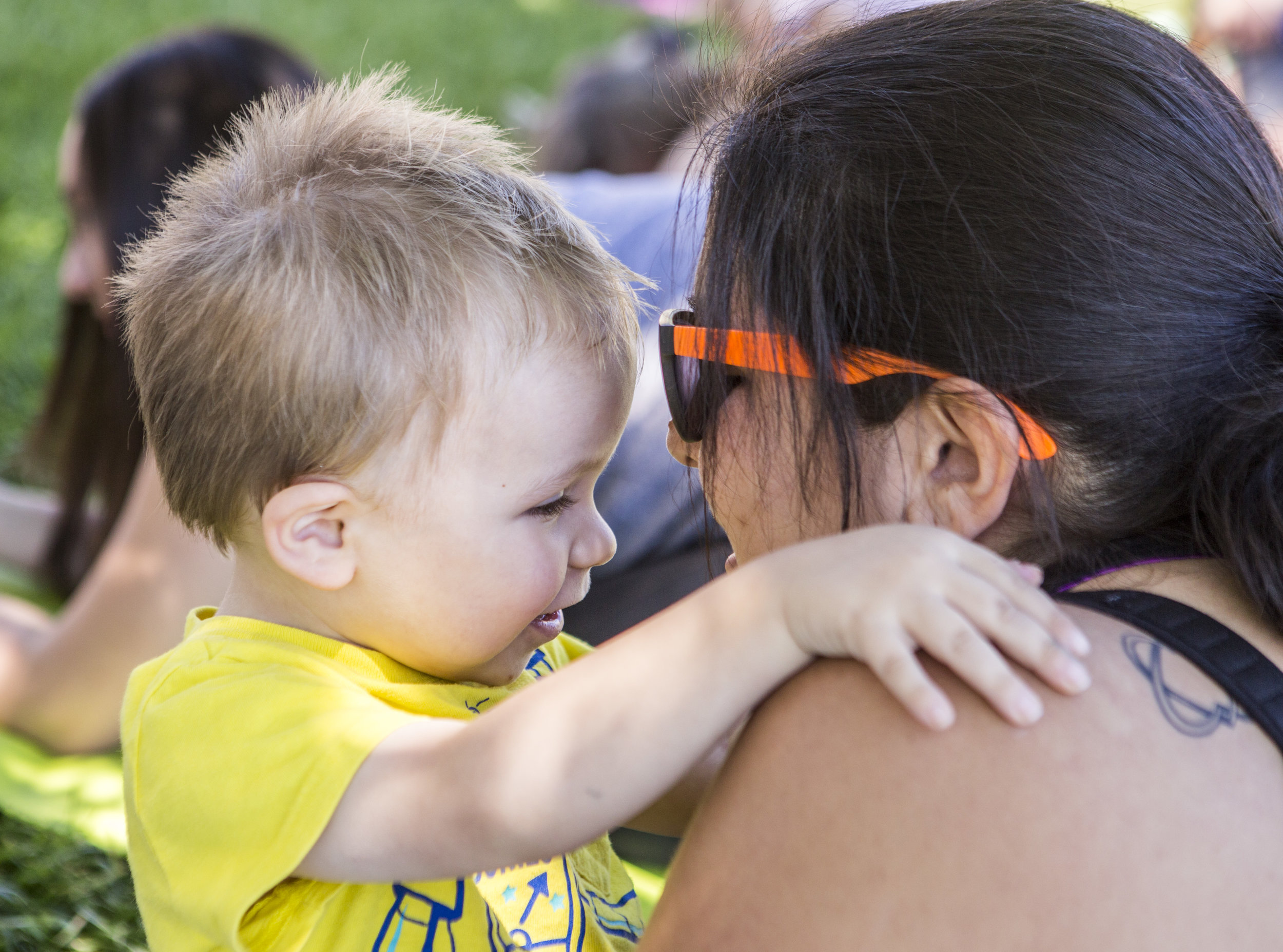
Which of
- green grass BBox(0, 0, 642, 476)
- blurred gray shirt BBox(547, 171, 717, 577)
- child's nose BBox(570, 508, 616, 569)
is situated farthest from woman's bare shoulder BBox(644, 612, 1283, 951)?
green grass BBox(0, 0, 642, 476)

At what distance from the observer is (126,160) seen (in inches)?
138

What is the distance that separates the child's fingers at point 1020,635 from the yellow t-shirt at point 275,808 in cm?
52

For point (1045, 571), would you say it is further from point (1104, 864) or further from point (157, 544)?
point (157, 544)

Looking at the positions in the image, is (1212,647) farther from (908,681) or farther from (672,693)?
Result: (672,693)

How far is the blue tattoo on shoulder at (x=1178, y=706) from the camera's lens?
1190 millimetres

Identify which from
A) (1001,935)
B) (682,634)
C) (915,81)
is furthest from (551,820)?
(915,81)

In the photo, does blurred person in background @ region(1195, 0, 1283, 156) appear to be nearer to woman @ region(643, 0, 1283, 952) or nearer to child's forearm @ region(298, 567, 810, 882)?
woman @ region(643, 0, 1283, 952)

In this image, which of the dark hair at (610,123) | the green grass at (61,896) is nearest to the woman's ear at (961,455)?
the green grass at (61,896)

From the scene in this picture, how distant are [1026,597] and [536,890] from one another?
3.01 feet

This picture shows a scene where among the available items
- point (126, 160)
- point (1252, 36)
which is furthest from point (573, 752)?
point (1252, 36)

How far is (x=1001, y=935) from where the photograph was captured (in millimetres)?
1080

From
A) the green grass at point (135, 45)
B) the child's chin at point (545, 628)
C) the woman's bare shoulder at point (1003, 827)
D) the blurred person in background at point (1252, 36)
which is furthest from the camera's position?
the blurred person in background at point (1252, 36)

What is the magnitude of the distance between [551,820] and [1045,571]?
702 millimetres

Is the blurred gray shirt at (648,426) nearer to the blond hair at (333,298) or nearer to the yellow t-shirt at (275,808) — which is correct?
the blond hair at (333,298)
